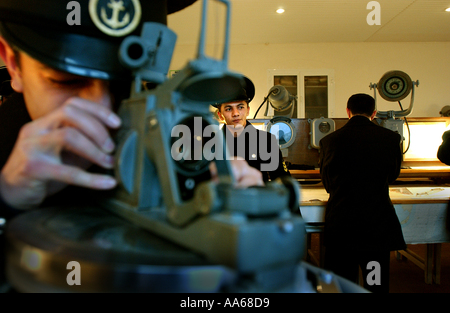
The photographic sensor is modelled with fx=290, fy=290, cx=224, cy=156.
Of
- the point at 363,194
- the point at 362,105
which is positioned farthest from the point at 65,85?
the point at 362,105

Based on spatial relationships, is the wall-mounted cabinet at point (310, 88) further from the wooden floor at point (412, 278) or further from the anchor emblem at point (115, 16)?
the anchor emblem at point (115, 16)

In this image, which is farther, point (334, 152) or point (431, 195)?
point (431, 195)

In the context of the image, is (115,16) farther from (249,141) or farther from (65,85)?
(249,141)

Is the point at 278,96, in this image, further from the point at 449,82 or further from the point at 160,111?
the point at 449,82

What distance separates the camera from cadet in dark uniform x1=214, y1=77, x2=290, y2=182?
190 cm

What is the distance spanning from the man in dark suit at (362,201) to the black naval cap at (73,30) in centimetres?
170

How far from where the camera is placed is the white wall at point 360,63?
5867mm

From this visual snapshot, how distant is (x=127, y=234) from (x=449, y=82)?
7.46 metres

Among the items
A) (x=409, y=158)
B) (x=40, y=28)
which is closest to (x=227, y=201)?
(x=40, y=28)

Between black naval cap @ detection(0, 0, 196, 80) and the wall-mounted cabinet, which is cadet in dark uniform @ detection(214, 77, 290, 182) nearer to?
black naval cap @ detection(0, 0, 196, 80)

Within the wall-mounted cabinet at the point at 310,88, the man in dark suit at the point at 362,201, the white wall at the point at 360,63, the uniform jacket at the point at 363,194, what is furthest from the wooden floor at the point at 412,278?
the white wall at the point at 360,63

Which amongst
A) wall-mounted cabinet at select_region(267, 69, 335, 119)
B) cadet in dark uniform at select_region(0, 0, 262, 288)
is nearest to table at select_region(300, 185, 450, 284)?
cadet in dark uniform at select_region(0, 0, 262, 288)
